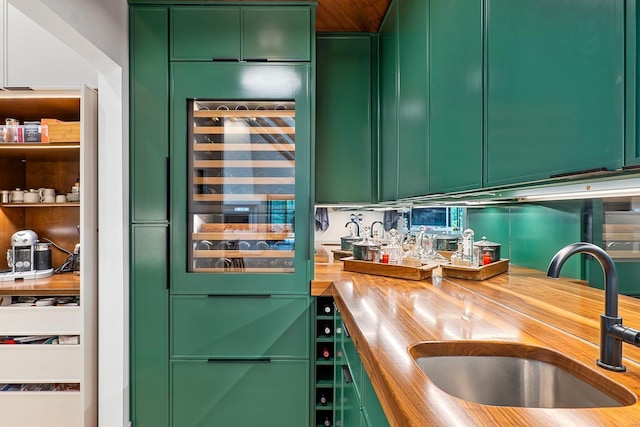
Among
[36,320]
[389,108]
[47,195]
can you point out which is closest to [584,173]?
[389,108]

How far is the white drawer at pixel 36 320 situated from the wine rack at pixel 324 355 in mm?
1334

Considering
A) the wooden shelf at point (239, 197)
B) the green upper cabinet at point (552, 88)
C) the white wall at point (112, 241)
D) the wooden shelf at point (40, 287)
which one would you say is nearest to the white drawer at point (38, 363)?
the white wall at point (112, 241)

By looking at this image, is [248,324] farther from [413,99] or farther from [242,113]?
[413,99]

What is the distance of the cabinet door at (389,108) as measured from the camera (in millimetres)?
2119

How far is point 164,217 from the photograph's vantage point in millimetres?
2111

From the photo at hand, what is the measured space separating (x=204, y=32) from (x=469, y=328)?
79.7 inches

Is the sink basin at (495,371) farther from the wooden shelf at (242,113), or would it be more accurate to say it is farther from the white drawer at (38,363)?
the white drawer at (38,363)

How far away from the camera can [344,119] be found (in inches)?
101

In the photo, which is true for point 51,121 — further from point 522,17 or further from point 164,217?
point 522,17

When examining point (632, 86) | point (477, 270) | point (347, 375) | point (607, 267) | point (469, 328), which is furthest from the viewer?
point (477, 270)

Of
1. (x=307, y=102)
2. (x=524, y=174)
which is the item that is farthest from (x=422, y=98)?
(x=524, y=174)

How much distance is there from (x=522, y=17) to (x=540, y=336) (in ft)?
2.84

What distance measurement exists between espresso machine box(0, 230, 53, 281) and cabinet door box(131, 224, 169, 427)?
0.64 meters

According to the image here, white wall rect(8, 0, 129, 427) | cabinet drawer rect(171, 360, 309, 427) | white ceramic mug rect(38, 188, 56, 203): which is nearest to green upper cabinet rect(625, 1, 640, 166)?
cabinet drawer rect(171, 360, 309, 427)
